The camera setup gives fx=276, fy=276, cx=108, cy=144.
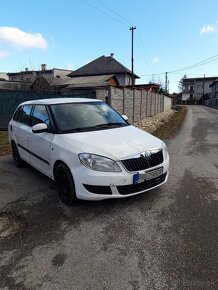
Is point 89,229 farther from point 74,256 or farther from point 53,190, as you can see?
point 53,190

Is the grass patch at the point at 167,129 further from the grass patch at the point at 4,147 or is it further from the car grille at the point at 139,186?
the car grille at the point at 139,186

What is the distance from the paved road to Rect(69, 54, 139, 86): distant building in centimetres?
4243

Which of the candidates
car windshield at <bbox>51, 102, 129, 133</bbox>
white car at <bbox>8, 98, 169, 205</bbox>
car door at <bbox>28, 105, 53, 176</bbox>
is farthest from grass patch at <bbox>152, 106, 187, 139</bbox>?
car door at <bbox>28, 105, 53, 176</bbox>

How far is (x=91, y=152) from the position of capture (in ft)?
13.0

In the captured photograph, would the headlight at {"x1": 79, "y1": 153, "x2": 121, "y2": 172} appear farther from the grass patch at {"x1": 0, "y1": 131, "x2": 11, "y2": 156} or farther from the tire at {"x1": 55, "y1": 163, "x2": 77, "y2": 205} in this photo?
the grass patch at {"x1": 0, "y1": 131, "x2": 11, "y2": 156}

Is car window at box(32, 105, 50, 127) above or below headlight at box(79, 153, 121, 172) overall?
→ above

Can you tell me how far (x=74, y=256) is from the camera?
3062 millimetres

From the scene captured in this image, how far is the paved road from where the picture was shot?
106 inches

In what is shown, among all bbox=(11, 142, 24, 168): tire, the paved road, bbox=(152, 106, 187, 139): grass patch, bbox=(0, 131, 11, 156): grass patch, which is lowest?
bbox=(152, 106, 187, 139): grass patch

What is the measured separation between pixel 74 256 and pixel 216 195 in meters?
2.84

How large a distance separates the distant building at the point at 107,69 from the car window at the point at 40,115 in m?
41.2

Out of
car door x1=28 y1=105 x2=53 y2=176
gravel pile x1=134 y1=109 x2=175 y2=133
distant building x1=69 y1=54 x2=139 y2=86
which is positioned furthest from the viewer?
distant building x1=69 y1=54 x2=139 y2=86

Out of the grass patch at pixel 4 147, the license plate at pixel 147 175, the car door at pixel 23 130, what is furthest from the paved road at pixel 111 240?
the grass patch at pixel 4 147

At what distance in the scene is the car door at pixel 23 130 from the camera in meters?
5.74
